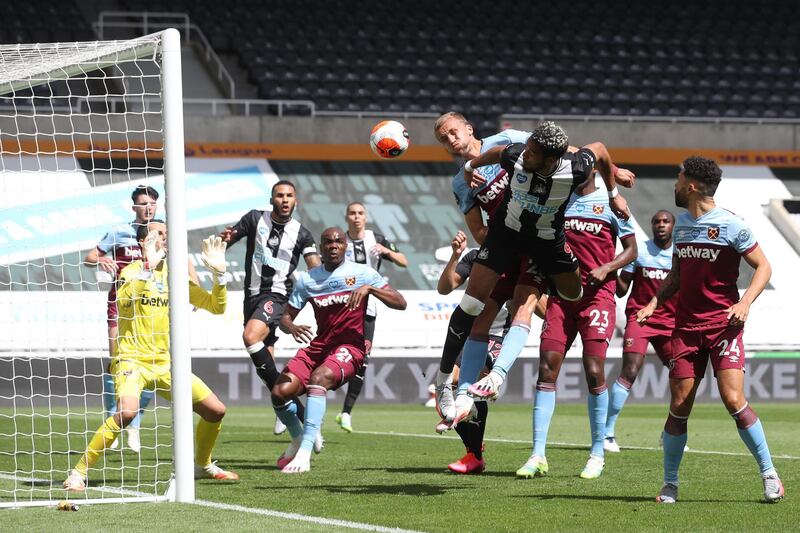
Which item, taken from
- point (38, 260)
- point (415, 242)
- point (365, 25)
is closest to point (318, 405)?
point (38, 260)

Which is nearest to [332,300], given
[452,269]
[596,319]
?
[452,269]

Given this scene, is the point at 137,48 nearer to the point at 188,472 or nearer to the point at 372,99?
the point at 188,472

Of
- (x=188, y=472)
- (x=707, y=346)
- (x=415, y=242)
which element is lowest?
(x=415, y=242)

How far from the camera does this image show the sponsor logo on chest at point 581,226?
8516 millimetres

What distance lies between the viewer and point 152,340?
7.70 meters

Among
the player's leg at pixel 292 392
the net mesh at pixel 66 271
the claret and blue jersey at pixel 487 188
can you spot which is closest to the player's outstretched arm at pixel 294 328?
the player's leg at pixel 292 392

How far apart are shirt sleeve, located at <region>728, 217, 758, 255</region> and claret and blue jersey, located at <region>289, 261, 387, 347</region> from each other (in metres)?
3.27

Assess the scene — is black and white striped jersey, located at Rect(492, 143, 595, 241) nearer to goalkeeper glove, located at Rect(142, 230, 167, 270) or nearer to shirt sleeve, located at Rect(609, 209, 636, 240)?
shirt sleeve, located at Rect(609, 209, 636, 240)

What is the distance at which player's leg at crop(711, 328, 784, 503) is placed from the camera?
6680mm

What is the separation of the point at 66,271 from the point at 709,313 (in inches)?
653

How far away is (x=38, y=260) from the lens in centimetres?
2011

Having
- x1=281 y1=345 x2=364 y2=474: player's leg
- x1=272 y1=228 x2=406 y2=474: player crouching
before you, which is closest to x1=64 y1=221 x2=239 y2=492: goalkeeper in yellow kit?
x1=281 y1=345 x2=364 y2=474: player's leg

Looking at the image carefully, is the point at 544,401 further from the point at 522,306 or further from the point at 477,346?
the point at 522,306

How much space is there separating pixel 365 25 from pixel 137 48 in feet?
74.5
